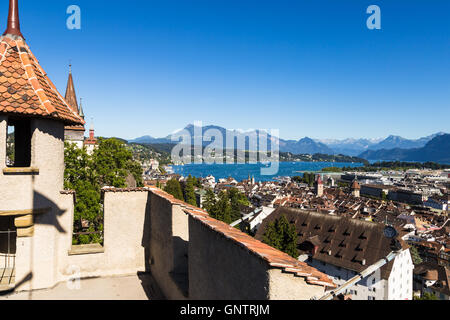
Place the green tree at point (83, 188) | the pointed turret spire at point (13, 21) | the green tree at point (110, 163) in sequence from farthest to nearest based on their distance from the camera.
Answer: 1. the green tree at point (110, 163)
2. the green tree at point (83, 188)
3. the pointed turret spire at point (13, 21)

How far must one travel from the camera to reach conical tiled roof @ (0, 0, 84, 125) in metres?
6.78

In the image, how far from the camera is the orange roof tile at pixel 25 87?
6.77 m

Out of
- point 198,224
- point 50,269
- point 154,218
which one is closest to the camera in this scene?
point 198,224

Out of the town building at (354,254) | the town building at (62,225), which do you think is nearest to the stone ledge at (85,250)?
the town building at (62,225)

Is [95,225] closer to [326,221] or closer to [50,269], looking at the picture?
[50,269]

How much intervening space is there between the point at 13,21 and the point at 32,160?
3403 mm

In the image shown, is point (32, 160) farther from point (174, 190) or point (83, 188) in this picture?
point (174, 190)

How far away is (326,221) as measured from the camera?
4216cm

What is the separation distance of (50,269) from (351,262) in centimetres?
3415

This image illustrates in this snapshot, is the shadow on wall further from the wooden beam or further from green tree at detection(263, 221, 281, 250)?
green tree at detection(263, 221, 281, 250)

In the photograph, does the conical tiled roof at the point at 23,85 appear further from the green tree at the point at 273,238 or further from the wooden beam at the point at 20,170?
the green tree at the point at 273,238

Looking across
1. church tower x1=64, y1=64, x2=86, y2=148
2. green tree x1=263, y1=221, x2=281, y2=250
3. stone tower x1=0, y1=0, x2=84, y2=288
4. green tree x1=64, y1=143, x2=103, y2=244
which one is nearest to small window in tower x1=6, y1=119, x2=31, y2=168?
stone tower x1=0, y1=0, x2=84, y2=288
